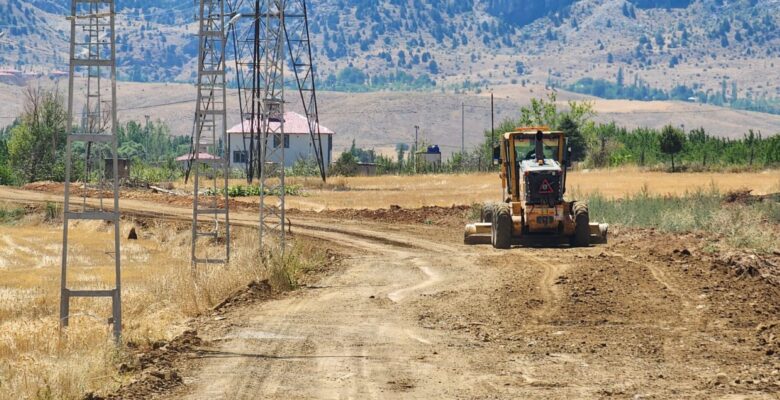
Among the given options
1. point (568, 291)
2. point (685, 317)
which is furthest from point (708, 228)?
point (685, 317)

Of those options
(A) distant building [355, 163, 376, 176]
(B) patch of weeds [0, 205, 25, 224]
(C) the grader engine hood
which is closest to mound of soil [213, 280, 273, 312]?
(C) the grader engine hood

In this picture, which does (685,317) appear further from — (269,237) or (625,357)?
(269,237)

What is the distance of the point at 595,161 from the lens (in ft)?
386

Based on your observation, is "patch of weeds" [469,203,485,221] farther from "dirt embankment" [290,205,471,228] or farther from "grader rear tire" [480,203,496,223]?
"grader rear tire" [480,203,496,223]

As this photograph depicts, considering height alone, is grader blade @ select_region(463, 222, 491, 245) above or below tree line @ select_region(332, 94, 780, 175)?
below

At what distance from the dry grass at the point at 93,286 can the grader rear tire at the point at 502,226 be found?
179 inches

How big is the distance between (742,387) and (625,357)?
2.74 metres

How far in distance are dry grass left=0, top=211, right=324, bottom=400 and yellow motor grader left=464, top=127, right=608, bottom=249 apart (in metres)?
4.78

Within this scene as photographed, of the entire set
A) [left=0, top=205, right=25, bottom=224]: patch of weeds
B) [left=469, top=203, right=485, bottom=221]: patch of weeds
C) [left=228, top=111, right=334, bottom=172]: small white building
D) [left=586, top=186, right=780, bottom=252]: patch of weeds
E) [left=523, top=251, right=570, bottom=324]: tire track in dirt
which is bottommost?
[left=0, top=205, right=25, bottom=224]: patch of weeds

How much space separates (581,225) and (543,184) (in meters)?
1.45

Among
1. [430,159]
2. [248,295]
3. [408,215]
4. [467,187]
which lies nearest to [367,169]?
[430,159]

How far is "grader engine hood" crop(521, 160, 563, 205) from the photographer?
35656 millimetres

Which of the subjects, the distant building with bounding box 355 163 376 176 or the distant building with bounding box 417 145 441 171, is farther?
the distant building with bounding box 355 163 376 176

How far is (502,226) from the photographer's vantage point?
3544 centimetres
